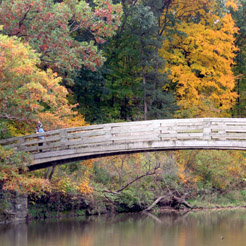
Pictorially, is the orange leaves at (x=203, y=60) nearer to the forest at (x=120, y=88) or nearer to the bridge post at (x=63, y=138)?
the forest at (x=120, y=88)

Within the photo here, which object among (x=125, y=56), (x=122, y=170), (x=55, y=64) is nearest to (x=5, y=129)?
(x=55, y=64)

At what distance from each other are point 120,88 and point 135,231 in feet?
55.7

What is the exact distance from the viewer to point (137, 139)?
72.3ft

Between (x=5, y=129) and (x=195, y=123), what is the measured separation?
23.3 feet

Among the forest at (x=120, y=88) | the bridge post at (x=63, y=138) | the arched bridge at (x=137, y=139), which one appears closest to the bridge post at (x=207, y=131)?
the arched bridge at (x=137, y=139)

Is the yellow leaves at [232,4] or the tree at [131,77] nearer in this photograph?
the tree at [131,77]

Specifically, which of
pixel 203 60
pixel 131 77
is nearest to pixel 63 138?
pixel 131 77

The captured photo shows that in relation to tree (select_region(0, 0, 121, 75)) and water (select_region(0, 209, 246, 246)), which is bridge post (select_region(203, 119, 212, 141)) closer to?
water (select_region(0, 209, 246, 246))

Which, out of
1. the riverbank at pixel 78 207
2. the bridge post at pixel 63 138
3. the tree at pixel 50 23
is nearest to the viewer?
the bridge post at pixel 63 138

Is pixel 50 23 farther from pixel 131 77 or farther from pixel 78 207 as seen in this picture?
pixel 131 77

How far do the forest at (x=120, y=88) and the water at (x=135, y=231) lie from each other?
4.56ft

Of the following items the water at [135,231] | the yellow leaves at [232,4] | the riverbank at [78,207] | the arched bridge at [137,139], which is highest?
the yellow leaves at [232,4]

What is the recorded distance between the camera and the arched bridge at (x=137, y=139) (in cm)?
2133

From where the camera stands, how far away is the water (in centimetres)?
1880
